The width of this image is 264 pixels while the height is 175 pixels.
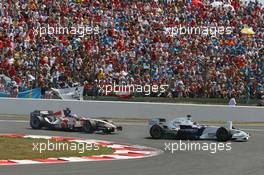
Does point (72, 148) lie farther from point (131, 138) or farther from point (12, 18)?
point (12, 18)

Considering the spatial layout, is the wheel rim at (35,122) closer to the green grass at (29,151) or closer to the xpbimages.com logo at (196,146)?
the green grass at (29,151)

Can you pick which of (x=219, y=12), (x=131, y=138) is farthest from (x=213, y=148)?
(x=219, y=12)

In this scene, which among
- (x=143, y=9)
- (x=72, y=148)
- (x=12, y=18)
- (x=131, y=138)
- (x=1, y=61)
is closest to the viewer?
(x=72, y=148)

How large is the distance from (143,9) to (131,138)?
13.9 m

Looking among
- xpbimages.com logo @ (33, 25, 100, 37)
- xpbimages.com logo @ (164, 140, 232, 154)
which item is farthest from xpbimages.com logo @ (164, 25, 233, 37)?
xpbimages.com logo @ (164, 140, 232, 154)

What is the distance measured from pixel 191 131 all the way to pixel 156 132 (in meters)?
1.13

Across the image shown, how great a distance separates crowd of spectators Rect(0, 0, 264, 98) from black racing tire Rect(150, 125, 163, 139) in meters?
7.21

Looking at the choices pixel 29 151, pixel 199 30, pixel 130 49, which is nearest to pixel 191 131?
pixel 29 151

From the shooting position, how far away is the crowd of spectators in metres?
26.6

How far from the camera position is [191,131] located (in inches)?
738

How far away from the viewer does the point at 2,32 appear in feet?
93.7

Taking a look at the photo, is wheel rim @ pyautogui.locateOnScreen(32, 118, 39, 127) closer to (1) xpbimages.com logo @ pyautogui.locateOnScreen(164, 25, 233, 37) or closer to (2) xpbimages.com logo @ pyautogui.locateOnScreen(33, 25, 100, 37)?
(2) xpbimages.com logo @ pyautogui.locateOnScreen(33, 25, 100, 37)

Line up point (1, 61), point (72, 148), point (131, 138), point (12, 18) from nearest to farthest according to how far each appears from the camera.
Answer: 1. point (72, 148)
2. point (131, 138)
3. point (1, 61)
4. point (12, 18)

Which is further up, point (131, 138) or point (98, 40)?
point (98, 40)
